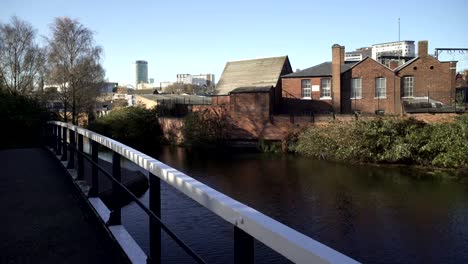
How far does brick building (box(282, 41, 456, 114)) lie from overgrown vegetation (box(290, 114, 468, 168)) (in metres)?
6.58

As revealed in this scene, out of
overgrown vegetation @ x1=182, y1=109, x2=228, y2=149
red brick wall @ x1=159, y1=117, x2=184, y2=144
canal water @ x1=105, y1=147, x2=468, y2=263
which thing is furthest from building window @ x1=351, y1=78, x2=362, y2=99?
red brick wall @ x1=159, y1=117, x2=184, y2=144

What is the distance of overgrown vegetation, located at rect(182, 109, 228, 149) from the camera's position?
3078 cm

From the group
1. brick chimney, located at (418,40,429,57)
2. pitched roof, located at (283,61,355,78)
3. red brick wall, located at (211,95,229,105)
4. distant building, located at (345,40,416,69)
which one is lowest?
red brick wall, located at (211,95,229,105)

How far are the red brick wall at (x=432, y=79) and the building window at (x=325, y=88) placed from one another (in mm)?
5967

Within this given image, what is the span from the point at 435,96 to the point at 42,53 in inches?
1159

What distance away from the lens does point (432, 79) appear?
30.1 meters

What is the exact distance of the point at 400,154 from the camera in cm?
2152

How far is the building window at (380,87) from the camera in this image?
30469mm

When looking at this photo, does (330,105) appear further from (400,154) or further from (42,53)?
(42,53)

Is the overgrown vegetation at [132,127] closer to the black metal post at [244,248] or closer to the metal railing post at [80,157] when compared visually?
the metal railing post at [80,157]

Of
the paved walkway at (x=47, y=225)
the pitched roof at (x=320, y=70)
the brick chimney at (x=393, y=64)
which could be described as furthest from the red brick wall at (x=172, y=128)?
the paved walkway at (x=47, y=225)

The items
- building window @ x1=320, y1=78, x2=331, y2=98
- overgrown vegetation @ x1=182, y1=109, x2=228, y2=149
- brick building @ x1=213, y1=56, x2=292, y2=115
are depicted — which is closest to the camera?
brick building @ x1=213, y1=56, x2=292, y2=115

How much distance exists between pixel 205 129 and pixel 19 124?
59.1ft

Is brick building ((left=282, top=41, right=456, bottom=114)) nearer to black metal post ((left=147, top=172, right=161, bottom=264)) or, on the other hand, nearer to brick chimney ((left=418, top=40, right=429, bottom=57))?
brick chimney ((left=418, top=40, right=429, bottom=57))
